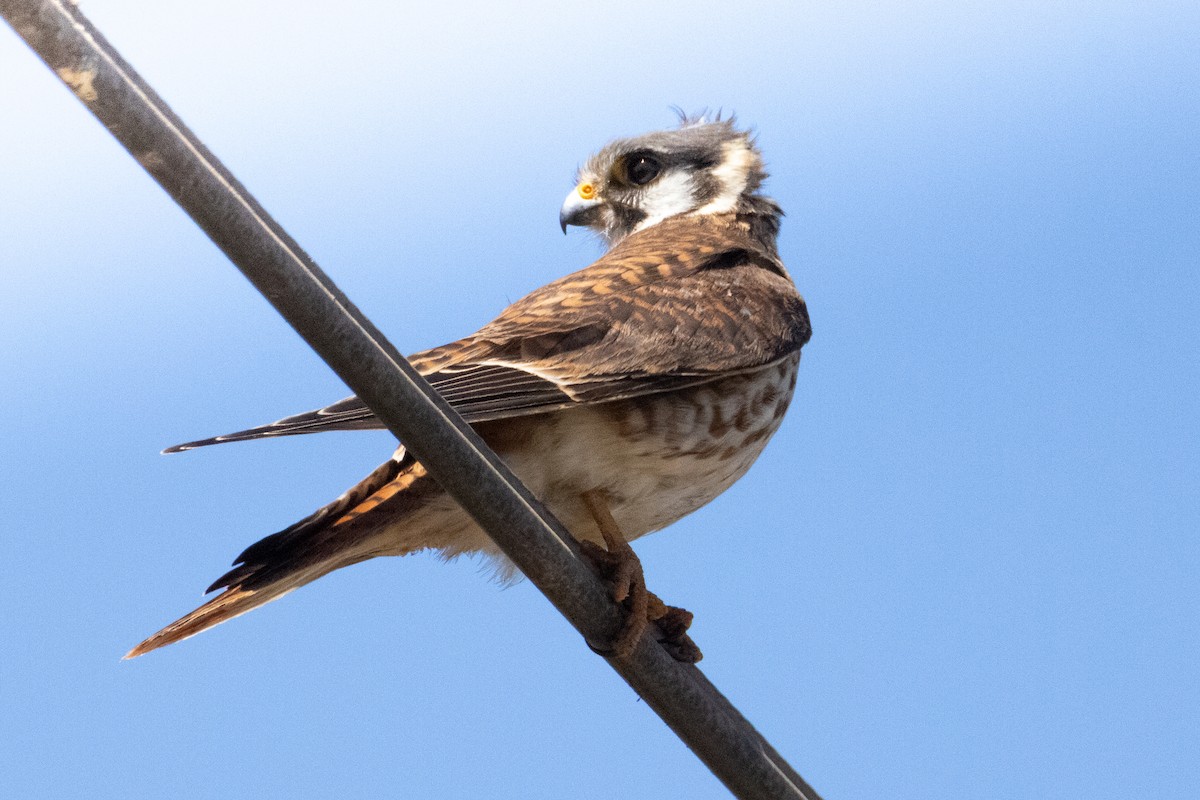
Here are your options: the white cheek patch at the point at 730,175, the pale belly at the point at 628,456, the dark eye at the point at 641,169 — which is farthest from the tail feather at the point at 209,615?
the dark eye at the point at 641,169

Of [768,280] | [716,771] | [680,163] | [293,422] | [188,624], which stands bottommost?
[716,771]

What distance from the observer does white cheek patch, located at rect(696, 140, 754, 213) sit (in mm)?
4754

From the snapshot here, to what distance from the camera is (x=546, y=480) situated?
122 inches

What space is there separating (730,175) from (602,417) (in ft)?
6.63

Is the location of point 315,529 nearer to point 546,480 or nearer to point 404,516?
point 404,516

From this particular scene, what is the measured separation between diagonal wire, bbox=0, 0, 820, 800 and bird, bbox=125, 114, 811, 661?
15 centimetres

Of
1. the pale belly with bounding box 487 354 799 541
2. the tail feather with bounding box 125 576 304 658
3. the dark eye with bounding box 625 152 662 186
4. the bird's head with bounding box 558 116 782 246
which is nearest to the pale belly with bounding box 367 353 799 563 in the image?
the pale belly with bounding box 487 354 799 541

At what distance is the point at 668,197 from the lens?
4887 millimetres

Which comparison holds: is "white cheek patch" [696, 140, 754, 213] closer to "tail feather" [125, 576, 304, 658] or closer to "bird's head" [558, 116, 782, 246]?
"bird's head" [558, 116, 782, 246]

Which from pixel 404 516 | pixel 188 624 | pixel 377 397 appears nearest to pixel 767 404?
pixel 404 516

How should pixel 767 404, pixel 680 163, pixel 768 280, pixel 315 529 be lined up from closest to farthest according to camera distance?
pixel 315 529, pixel 767 404, pixel 768 280, pixel 680 163

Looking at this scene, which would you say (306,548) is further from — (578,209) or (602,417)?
(578,209)

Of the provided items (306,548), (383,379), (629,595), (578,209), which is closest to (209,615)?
(306,548)

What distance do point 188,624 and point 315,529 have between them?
1.04ft
